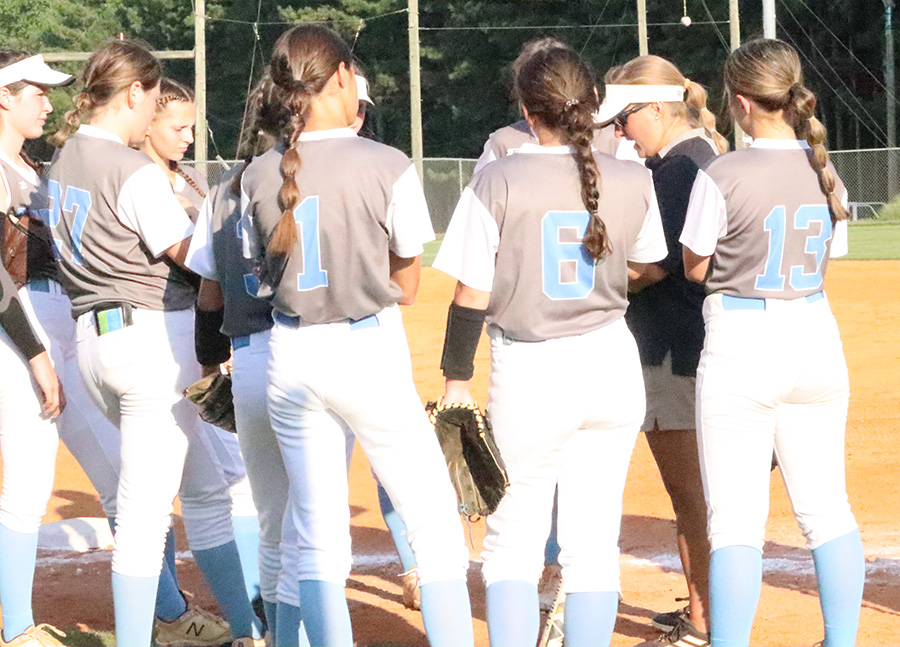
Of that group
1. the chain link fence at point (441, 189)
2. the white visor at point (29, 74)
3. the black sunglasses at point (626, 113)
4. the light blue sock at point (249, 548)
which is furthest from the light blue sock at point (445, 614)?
the chain link fence at point (441, 189)

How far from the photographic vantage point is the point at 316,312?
339cm

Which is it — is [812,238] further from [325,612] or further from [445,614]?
[325,612]

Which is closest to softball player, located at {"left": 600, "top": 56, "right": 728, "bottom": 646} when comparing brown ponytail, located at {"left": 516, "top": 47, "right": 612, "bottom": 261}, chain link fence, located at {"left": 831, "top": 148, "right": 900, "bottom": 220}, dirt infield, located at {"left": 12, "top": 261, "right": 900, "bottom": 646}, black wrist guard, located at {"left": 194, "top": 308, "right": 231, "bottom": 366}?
dirt infield, located at {"left": 12, "top": 261, "right": 900, "bottom": 646}

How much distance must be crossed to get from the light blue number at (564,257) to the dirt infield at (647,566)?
169 centimetres

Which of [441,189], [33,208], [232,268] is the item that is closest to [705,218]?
[232,268]

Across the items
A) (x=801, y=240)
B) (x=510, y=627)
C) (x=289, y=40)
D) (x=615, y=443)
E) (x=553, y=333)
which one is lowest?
(x=510, y=627)

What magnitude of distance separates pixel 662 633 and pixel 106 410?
7.35 feet

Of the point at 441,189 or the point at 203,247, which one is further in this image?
the point at 441,189

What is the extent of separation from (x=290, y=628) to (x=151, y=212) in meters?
1.38

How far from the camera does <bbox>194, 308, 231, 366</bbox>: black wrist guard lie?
3.88 meters

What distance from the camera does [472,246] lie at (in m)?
3.41

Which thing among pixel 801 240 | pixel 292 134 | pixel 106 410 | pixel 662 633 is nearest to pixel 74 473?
pixel 106 410

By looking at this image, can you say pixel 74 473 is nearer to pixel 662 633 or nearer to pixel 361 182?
pixel 662 633

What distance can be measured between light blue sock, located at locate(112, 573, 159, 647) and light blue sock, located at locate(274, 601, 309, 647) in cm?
47
